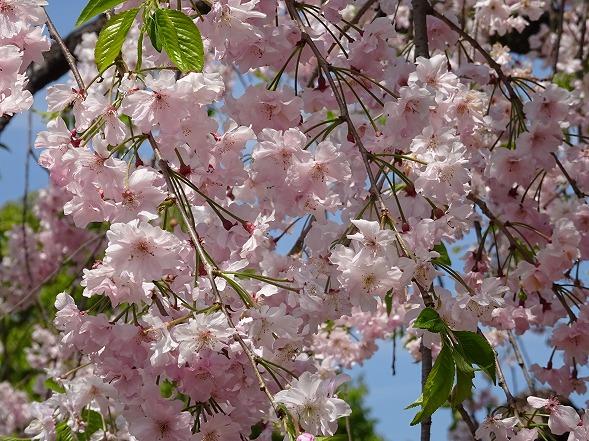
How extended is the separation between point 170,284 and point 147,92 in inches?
14.1

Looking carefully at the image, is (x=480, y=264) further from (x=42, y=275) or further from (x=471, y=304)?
(x=42, y=275)

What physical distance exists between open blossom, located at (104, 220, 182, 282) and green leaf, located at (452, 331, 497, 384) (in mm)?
457

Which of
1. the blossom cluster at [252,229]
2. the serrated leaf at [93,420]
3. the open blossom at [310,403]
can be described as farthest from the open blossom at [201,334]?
the serrated leaf at [93,420]

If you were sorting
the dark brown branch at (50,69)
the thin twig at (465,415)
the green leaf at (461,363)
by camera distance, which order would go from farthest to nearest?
the dark brown branch at (50,69)
the thin twig at (465,415)
the green leaf at (461,363)

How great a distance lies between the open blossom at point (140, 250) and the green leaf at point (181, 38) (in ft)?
0.87

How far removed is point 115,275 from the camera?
130cm

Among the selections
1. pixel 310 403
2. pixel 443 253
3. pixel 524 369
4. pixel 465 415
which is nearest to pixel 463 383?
pixel 310 403

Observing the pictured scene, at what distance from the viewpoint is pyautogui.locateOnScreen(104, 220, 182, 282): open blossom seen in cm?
123

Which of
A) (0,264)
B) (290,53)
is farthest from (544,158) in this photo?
(0,264)

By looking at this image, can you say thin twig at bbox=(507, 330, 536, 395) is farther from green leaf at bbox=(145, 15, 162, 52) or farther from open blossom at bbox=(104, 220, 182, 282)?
green leaf at bbox=(145, 15, 162, 52)

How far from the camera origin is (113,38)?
1345mm

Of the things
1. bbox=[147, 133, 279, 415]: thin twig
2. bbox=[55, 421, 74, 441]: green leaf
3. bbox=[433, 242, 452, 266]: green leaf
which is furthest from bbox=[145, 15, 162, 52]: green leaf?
bbox=[55, 421, 74, 441]: green leaf

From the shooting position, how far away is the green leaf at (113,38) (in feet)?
4.35

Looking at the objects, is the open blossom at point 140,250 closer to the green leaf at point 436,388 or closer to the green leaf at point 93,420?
the green leaf at point 436,388
